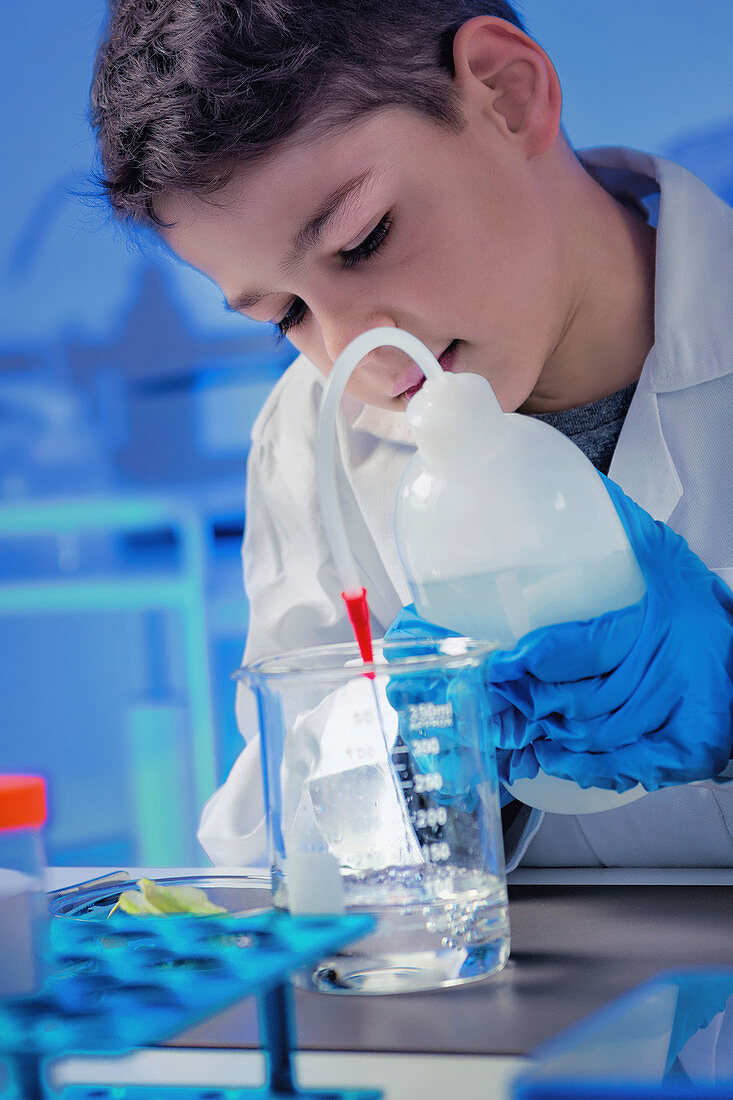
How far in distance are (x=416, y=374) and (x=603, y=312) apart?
13.7 inches

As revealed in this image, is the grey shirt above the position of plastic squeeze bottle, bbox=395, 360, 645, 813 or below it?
above

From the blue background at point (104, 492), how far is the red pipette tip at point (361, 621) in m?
2.05

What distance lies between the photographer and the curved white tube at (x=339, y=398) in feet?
2.19

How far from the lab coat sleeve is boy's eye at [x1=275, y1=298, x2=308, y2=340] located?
0.30 m

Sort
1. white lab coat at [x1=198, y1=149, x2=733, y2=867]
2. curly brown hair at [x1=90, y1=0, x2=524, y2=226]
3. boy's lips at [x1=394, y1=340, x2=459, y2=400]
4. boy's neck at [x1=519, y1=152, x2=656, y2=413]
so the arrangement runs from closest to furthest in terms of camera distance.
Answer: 1. curly brown hair at [x1=90, y1=0, x2=524, y2=226]
2. boy's lips at [x1=394, y1=340, x2=459, y2=400]
3. white lab coat at [x1=198, y1=149, x2=733, y2=867]
4. boy's neck at [x1=519, y1=152, x2=656, y2=413]

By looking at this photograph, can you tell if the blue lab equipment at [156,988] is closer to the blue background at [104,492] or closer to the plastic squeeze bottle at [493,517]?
the plastic squeeze bottle at [493,517]

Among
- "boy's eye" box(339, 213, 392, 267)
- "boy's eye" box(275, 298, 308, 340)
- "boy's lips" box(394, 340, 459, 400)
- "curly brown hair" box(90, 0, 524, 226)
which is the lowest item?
"boy's lips" box(394, 340, 459, 400)

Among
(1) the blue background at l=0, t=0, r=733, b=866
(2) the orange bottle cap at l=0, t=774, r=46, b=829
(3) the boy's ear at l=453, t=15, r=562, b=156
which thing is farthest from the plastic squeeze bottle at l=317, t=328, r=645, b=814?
(1) the blue background at l=0, t=0, r=733, b=866

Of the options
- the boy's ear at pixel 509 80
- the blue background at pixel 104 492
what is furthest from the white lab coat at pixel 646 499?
the blue background at pixel 104 492

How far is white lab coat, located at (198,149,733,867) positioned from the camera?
110 centimetres

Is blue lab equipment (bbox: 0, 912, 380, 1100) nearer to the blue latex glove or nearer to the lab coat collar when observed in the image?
the blue latex glove

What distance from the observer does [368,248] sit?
0.95 metres

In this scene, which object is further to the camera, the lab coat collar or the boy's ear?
the lab coat collar

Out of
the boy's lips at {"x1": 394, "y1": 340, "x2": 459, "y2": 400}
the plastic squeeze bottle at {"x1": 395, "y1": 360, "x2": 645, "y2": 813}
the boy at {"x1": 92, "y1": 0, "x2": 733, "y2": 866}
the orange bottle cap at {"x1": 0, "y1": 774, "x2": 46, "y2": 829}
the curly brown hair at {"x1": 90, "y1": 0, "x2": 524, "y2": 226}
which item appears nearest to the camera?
the orange bottle cap at {"x1": 0, "y1": 774, "x2": 46, "y2": 829}
